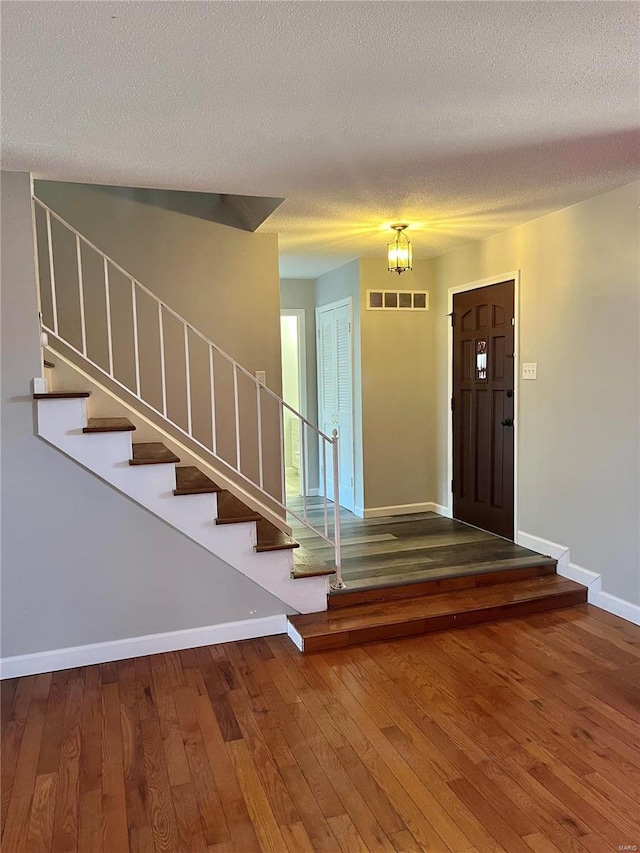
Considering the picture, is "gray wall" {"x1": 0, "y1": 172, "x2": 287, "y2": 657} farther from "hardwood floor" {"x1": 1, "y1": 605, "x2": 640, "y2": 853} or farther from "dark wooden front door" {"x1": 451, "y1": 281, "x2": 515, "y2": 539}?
"dark wooden front door" {"x1": 451, "y1": 281, "x2": 515, "y2": 539}

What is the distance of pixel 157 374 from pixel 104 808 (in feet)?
8.49

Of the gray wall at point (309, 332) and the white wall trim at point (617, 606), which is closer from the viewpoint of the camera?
the white wall trim at point (617, 606)

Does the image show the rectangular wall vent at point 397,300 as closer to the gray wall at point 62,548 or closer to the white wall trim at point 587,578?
the white wall trim at point 587,578

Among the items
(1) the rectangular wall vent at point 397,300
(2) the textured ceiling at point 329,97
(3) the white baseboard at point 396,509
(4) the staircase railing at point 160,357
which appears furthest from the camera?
(3) the white baseboard at point 396,509

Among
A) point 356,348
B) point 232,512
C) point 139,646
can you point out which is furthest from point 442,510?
point 139,646

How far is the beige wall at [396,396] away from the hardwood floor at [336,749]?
87.2 inches

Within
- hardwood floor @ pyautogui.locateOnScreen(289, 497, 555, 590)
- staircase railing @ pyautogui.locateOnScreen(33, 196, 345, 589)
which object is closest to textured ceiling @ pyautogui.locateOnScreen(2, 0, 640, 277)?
staircase railing @ pyautogui.locateOnScreen(33, 196, 345, 589)

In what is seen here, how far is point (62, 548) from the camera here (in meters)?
2.95

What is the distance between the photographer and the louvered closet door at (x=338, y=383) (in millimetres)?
5371

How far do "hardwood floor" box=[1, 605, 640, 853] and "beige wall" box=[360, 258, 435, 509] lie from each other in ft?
7.26

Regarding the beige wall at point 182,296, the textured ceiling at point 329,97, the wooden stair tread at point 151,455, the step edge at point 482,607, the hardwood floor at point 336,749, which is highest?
the textured ceiling at point 329,97

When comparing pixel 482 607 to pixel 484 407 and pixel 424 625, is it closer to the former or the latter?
pixel 424 625

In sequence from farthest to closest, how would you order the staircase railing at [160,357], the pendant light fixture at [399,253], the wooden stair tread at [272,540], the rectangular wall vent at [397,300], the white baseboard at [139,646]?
the rectangular wall vent at [397,300] < the pendant light fixture at [399,253] < the staircase railing at [160,357] < the wooden stair tread at [272,540] < the white baseboard at [139,646]

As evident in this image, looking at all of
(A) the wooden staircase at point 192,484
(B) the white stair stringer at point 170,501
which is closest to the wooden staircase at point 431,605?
(B) the white stair stringer at point 170,501
